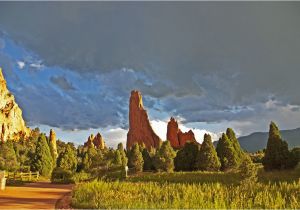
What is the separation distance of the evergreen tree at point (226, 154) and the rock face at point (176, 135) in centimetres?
6832

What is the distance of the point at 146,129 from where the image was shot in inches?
4358

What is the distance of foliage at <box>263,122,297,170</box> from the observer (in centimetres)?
2430

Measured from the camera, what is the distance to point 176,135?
4080 inches

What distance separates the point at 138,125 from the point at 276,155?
88555mm

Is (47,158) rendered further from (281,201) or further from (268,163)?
(281,201)

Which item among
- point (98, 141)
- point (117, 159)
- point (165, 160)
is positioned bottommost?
point (165, 160)

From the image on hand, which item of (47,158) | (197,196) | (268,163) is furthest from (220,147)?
(197,196)

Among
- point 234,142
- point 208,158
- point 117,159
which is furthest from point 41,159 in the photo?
point 234,142

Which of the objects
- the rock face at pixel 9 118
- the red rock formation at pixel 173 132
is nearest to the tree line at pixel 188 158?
the red rock formation at pixel 173 132

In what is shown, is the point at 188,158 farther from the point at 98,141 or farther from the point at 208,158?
the point at 98,141

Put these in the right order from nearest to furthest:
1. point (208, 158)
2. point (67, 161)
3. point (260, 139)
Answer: point (208, 158) < point (67, 161) < point (260, 139)

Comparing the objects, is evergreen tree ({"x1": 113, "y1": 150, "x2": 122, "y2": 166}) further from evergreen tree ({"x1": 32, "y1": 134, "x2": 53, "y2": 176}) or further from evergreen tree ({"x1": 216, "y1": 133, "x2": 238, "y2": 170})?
evergreen tree ({"x1": 216, "y1": 133, "x2": 238, "y2": 170})

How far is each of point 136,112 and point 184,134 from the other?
64.2 ft

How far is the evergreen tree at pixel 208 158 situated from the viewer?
29.2 meters
